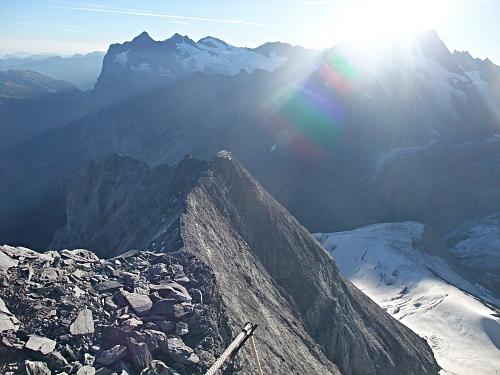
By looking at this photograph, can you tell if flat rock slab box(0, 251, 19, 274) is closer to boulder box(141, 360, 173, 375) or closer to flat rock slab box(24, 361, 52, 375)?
flat rock slab box(24, 361, 52, 375)

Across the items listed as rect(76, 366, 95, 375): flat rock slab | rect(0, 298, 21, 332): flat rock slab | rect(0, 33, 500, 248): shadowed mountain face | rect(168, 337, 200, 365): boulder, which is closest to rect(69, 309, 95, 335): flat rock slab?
rect(76, 366, 95, 375): flat rock slab

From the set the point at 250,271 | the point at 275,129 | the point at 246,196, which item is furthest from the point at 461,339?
the point at 275,129

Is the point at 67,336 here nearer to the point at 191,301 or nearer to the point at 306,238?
the point at 191,301

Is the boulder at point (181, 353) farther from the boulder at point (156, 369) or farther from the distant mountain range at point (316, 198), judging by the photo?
the distant mountain range at point (316, 198)

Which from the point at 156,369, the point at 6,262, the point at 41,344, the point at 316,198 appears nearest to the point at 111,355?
the point at 156,369

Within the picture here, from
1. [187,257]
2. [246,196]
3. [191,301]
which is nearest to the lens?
[191,301]
